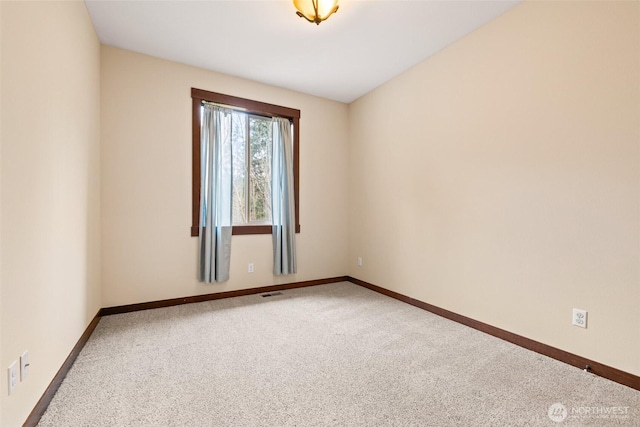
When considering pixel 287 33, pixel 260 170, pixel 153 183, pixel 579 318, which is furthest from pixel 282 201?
pixel 579 318

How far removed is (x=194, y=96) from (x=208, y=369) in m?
2.78

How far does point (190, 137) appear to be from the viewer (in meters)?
3.32

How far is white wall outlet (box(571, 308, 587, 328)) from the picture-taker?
1970mm

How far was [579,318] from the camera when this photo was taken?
1997 mm

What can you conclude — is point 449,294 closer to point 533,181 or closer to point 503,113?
point 533,181

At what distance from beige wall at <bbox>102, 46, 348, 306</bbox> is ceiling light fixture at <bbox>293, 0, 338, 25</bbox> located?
5.24ft

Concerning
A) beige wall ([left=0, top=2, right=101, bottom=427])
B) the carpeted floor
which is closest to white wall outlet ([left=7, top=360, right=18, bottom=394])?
beige wall ([left=0, top=2, right=101, bottom=427])

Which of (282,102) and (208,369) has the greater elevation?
(282,102)

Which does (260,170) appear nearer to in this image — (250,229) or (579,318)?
(250,229)

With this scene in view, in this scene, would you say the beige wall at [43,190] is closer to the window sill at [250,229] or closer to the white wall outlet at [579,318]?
the window sill at [250,229]

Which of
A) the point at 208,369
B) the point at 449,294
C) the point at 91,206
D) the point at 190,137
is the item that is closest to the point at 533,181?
the point at 449,294

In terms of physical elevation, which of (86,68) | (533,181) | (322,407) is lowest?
(322,407)

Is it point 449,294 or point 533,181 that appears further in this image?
point 449,294

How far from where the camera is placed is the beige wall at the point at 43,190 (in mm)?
1228
